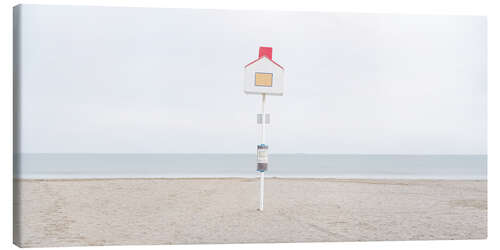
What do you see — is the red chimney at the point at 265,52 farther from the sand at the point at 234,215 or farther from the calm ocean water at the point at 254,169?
the calm ocean water at the point at 254,169

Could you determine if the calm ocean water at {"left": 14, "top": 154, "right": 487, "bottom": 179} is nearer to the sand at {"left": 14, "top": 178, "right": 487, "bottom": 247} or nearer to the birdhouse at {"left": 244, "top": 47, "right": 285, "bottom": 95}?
the sand at {"left": 14, "top": 178, "right": 487, "bottom": 247}

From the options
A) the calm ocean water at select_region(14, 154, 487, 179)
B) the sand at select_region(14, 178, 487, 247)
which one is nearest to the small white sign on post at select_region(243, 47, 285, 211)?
the sand at select_region(14, 178, 487, 247)

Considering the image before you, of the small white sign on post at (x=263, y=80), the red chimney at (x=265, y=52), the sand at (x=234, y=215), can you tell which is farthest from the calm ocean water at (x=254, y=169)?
Answer: the red chimney at (x=265, y=52)

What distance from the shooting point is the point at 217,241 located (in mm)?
5328

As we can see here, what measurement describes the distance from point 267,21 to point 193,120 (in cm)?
184

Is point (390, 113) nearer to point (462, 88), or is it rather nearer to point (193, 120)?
point (462, 88)

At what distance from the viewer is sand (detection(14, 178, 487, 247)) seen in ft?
17.7

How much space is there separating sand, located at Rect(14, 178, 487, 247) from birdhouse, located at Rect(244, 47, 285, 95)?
1.44 m

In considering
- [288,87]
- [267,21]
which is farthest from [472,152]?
[267,21]

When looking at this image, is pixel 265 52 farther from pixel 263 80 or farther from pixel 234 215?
pixel 234 215

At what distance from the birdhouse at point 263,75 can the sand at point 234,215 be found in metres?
1.44

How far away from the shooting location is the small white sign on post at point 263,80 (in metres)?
6.04

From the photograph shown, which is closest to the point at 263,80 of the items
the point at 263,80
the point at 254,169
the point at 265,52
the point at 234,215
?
the point at 263,80

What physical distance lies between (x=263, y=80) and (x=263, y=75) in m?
0.06
